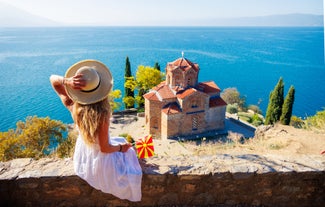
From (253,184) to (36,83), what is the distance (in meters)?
50.2

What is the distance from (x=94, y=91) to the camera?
2.28 m

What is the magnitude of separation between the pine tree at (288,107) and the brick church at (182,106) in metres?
5.53

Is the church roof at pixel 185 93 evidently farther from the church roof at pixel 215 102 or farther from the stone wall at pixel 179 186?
the stone wall at pixel 179 186

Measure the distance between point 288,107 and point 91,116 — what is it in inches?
861

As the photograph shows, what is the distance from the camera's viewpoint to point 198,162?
3.14 meters

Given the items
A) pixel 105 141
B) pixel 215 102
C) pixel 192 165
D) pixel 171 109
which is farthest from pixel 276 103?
pixel 105 141

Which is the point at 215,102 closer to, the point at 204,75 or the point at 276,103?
the point at 276,103

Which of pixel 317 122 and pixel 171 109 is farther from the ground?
pixel 317 122

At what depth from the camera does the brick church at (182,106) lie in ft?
62.5

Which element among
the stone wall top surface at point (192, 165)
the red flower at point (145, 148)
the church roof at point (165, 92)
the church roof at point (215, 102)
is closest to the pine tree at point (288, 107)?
the church roof at point (215, 102)

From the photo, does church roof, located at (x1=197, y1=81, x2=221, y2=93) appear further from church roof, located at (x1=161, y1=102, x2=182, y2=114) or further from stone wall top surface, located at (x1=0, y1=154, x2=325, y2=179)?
stone wall top surface, located at (x1=0, y1=154, x2=325, y2=179)

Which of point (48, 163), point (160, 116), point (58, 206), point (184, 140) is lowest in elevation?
point (184, 140)

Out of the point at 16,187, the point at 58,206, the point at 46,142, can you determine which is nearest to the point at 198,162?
the point at 58,206

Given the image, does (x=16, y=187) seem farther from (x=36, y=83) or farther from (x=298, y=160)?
(x=36, y=83)
